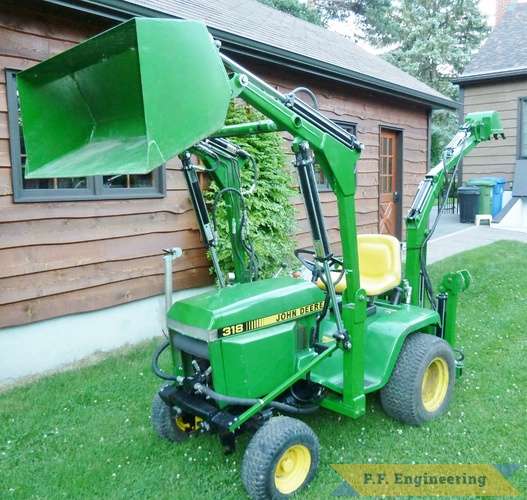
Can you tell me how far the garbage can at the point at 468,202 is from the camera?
11141mm

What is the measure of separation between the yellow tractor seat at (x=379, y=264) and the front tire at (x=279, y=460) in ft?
3.87

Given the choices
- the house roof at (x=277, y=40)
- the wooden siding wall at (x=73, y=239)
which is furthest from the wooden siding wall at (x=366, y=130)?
the wooden siding wall at (x=73, y=239)

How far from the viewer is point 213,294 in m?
2.89

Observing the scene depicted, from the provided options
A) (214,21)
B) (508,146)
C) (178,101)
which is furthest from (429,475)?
(508,146)

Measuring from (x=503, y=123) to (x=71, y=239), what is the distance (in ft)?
34.4

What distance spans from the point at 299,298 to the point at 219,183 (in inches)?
34.4

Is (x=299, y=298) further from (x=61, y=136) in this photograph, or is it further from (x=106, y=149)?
(x=61, y=136)

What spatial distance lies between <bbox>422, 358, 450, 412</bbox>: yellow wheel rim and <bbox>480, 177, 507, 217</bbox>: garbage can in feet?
28.7

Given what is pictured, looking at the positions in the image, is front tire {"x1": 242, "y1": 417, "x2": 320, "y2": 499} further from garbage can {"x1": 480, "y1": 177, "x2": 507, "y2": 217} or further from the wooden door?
garbage can {"x1": 480, "y1": 177, "x2": 507, "y2": 217}

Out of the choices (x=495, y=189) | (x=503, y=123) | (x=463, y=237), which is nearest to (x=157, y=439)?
(x=463, y=237)

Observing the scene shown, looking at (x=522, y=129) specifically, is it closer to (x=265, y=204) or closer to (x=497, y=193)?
(x=497, y=193)

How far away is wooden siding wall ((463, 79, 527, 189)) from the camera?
11688mm

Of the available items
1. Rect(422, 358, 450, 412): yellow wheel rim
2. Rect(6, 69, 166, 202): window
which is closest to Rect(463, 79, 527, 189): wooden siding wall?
Rect(6, 69, 166, 202): window

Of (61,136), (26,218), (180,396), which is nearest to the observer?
(61,136)
